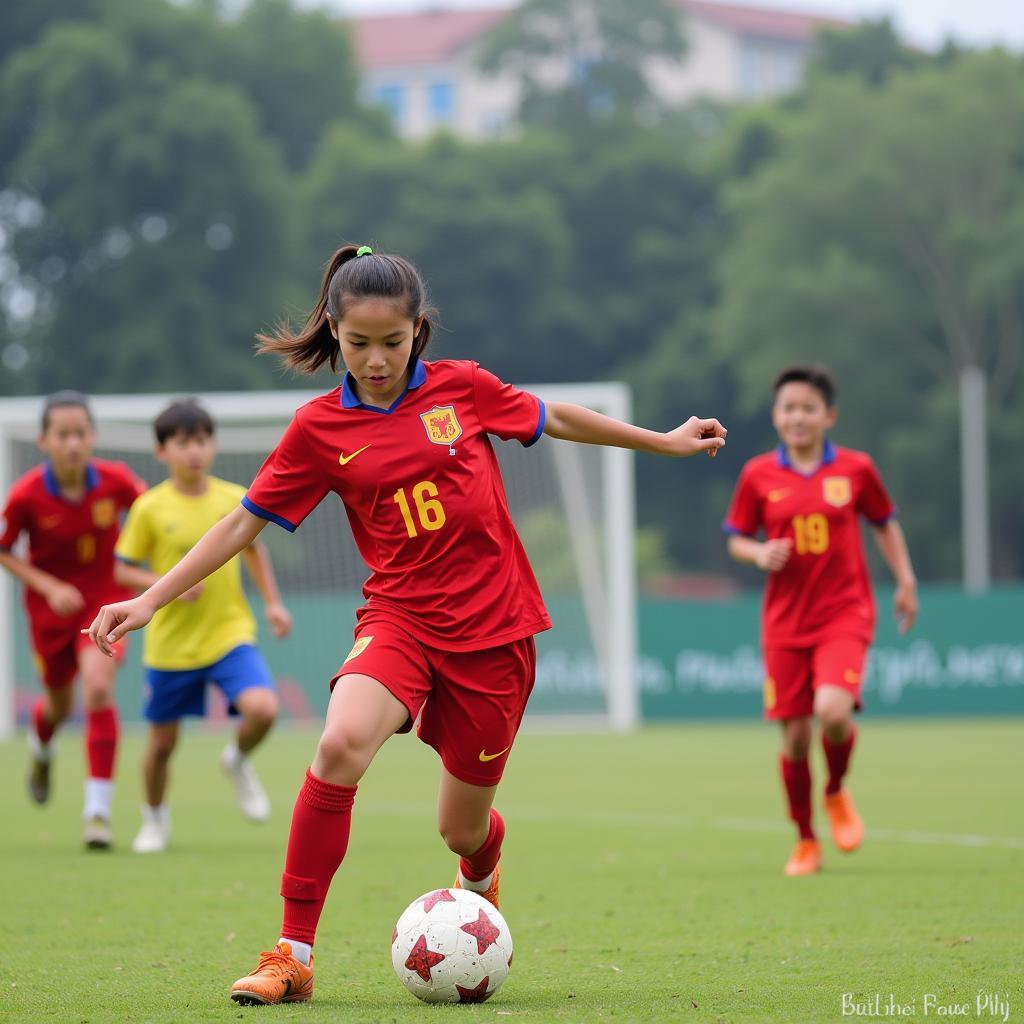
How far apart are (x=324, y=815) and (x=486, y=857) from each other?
86 centimetres

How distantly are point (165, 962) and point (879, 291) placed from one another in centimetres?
4879

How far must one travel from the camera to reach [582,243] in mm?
63656

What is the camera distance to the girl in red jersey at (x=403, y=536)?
5133 millimetres

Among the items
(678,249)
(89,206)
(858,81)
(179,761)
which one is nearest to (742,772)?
(179,761)

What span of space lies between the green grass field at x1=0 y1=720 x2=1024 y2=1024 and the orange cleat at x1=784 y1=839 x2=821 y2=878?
4.0 inches

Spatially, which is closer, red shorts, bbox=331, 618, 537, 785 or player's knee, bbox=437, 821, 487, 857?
red shorts, bbox=331, 618, 537, 785

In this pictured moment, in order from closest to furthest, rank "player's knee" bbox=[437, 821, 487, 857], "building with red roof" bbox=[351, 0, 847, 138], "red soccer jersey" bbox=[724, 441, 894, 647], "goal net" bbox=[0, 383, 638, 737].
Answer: "player's knee" bbox=[437, 821, 487, 857] < "red soccer jersey" bbox=[724, 441, 894, 647] < "goal net" bbox=[0, 383, 638, 737] < "building with red roof" bbox=[351, 0, 847, 138]

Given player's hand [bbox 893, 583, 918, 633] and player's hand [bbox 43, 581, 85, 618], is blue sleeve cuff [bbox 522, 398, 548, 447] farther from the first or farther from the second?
player's hand [bbox 43, 581, 85, 618]

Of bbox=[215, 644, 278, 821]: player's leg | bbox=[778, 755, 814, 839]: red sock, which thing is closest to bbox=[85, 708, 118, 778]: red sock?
bbox=[215, 644, 278, 821]: player's leg

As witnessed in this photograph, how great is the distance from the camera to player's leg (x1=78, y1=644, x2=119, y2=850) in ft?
30.9

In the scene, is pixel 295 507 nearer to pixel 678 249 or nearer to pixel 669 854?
pixel 669 854

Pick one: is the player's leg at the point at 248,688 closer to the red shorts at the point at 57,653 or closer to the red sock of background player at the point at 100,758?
the red sock of background player at the point at 100,758

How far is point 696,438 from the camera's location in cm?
536

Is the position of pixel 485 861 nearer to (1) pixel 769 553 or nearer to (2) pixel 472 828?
(2) pixel 472 828
